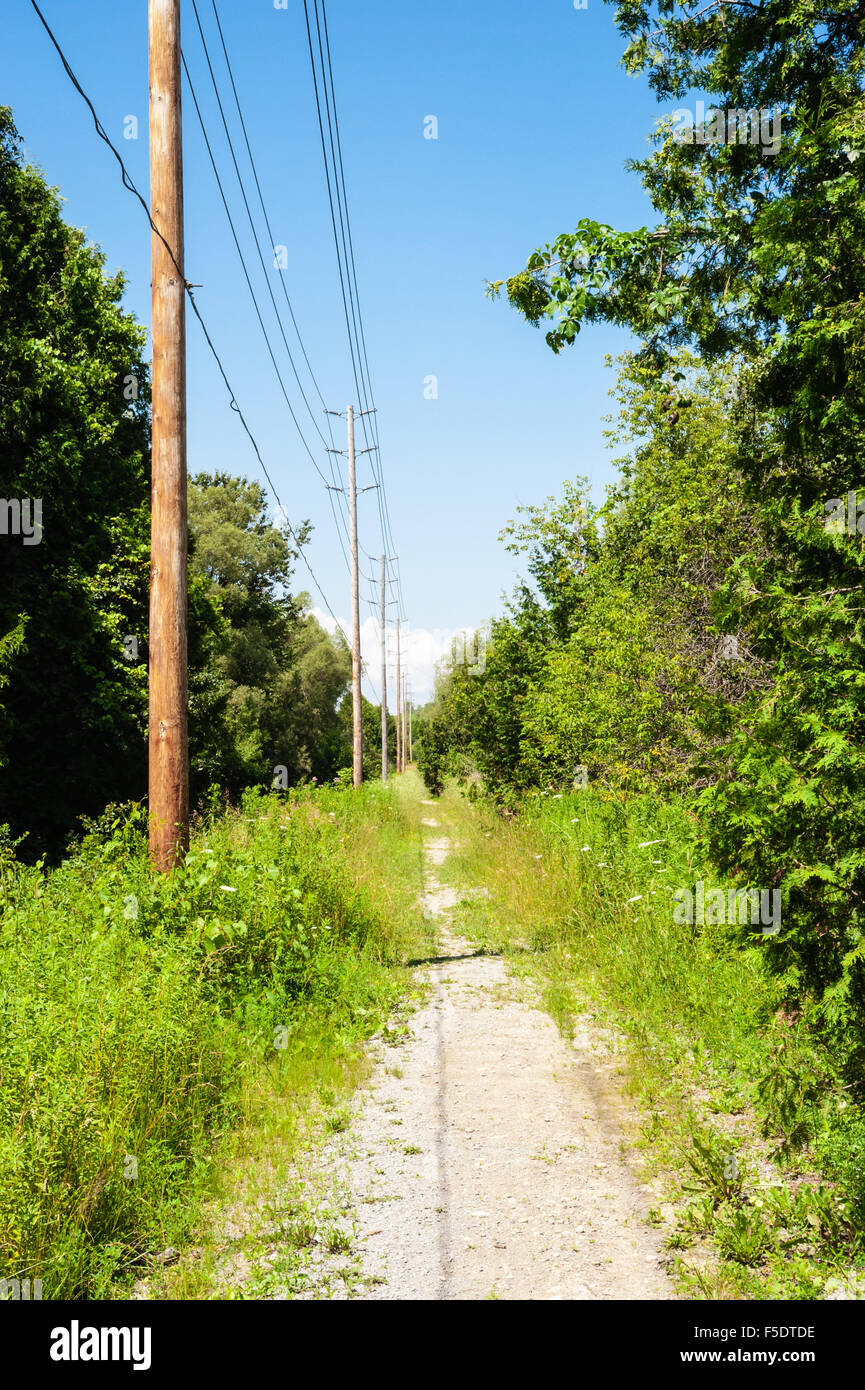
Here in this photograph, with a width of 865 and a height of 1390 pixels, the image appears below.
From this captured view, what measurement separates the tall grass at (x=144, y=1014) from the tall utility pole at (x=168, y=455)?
17.3 inches

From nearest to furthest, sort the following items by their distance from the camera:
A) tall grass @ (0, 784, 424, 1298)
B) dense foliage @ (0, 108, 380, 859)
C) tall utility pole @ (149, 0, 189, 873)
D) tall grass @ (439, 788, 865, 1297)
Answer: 1. tall grass @ (0, 784, 424, 1298)
2. tall grass @ (439, 788, 865, 1297)
3. tall utility pole @ (149, 0, 189, 873)
4. dense foliage @ (0, 108, 380, 859)

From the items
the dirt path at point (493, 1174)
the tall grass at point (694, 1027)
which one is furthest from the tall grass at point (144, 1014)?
the tall grass at point (694, 1027)

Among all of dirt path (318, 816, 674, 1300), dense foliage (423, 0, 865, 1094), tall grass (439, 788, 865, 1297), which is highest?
dense foliage (423, 0, 865, 1094)

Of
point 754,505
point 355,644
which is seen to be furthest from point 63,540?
point 754,505

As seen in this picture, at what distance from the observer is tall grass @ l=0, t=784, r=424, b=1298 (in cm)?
330

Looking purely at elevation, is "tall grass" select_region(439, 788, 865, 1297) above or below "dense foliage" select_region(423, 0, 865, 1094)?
below

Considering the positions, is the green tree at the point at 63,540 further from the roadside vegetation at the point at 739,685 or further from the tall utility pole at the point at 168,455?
the tall utility pole at the point at 168,455

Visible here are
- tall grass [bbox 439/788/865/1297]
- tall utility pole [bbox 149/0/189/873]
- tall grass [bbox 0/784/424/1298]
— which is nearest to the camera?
tall grass [bbox 0/784/424/1298]

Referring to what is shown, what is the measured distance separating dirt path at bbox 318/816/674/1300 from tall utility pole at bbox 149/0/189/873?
2.47 m

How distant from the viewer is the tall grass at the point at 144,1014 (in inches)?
130

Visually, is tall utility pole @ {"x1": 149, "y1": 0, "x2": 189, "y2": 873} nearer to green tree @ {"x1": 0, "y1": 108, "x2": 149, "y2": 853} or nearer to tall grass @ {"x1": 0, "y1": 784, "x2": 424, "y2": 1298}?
tall grass @ {"x1": 0, "y1": 784, "x2": 424, "y2": 1298}

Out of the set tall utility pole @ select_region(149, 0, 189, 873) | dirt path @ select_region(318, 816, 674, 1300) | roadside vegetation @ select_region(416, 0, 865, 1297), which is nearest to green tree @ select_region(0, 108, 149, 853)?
roadside vegetation @ select_region(416, 0, 865, 1297)

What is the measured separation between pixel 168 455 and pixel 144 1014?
13.1ft

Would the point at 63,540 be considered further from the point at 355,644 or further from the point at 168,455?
the point at 168,455
